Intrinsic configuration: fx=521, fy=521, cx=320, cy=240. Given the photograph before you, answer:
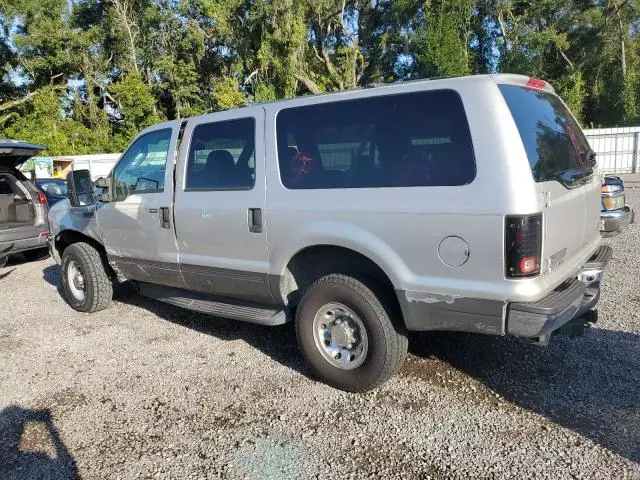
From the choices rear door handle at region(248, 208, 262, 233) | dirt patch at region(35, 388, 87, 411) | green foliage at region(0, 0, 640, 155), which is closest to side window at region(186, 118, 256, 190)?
rear door handle at region(248, 208, 262, 233)

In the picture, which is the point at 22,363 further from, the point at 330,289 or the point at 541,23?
the point at 541,23

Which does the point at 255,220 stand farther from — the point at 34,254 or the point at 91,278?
the point at 34,254

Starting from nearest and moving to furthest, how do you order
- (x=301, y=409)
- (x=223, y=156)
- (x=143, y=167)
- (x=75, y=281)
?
(x=301, y=409) < (x=223, y=156) < (x=143, y=167) < (x=75, y=281)

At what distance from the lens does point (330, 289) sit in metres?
3.61

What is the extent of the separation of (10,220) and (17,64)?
29404mm

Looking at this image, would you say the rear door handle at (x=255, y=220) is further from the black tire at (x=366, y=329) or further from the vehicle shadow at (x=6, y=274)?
the vehicle shadow at (x=6, y=274)

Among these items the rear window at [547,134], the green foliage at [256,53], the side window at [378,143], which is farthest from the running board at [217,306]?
the green foliage at [256,53]

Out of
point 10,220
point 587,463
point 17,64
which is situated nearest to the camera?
point 587,463

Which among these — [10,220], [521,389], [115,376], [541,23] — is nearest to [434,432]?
[521,389]

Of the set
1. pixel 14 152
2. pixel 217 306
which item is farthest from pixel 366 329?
pixel 14 152

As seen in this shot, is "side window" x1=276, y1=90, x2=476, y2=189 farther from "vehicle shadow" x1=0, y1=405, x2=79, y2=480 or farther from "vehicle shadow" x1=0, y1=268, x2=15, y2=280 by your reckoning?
"vehicle shadow" x1=0, y1=268, x2=15, y2=280

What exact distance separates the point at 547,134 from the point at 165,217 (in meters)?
3.14

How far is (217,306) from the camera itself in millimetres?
4473

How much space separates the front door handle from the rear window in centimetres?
292
